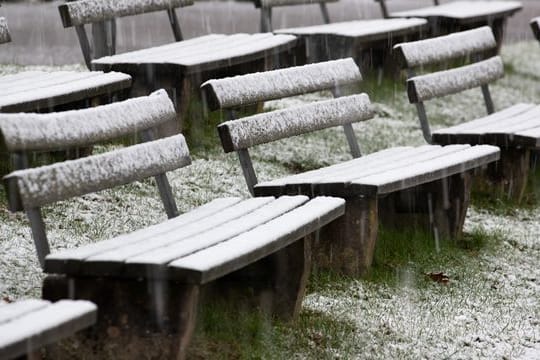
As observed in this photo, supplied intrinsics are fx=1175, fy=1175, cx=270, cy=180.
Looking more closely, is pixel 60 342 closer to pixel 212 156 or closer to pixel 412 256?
pixel 412 256

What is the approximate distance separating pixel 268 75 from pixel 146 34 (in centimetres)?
592

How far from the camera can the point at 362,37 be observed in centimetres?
833

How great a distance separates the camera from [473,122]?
7.14 meters

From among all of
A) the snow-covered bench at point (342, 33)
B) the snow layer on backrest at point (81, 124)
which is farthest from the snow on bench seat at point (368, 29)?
the snow layer on backrest at point (81, 124)

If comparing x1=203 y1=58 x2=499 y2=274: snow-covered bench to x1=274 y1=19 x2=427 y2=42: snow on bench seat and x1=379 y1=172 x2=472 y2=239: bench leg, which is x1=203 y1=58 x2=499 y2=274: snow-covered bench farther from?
x1=274 y1=19 x2=427 y2=42: snow on bench seat

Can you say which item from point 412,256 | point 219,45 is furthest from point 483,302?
point 219,45

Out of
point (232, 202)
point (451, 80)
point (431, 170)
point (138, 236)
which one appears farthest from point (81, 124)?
point (451, 80)

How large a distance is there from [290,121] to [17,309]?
246 cm

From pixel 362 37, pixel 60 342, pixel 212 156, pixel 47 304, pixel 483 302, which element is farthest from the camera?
pixel 362 37

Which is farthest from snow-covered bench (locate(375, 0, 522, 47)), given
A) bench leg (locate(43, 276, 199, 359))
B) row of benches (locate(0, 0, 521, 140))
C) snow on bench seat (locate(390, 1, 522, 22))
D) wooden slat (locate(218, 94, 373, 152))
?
bench leg (locate(43, 276, 199, 359))

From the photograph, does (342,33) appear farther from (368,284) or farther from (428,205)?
(368,284)

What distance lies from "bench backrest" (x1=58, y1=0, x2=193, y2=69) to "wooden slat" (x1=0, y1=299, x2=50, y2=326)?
3571mm

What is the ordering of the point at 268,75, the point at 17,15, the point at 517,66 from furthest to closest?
the point at 17,15 < the point at 517,66 < the point at 268,75

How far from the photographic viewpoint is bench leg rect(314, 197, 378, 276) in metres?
5.19
